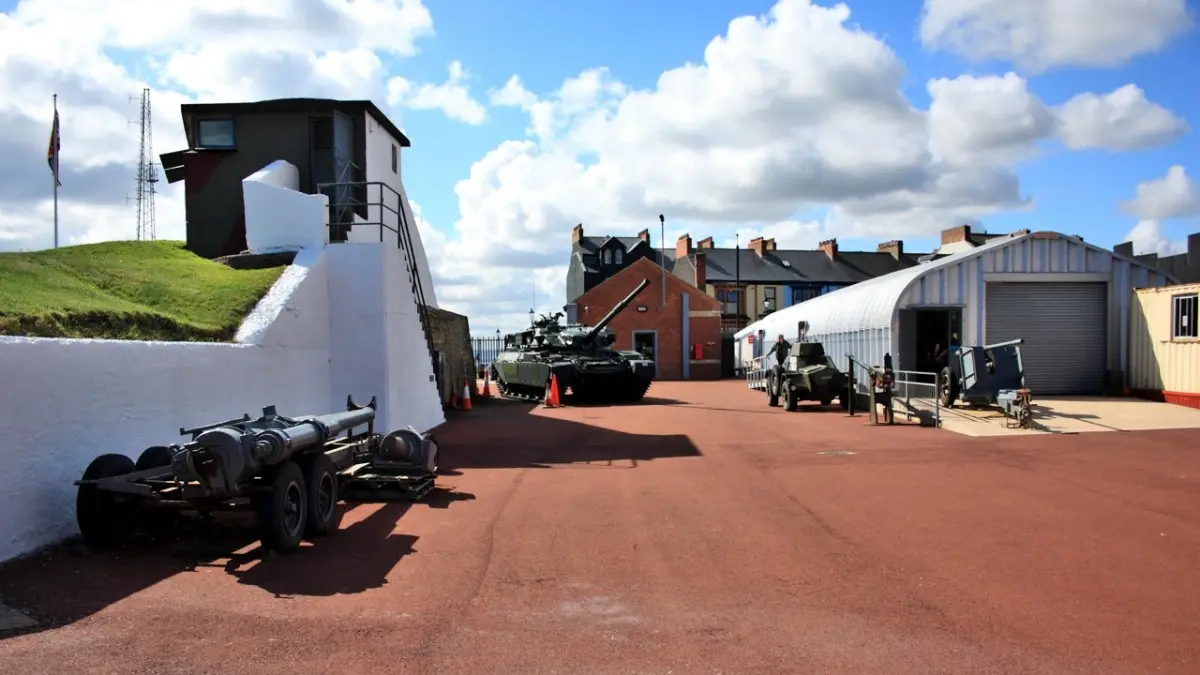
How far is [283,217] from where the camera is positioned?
14.0 metres

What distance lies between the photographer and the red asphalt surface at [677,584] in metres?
4.70

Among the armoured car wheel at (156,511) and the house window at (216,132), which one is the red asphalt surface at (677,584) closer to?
the armoured car wheel at (156,511)

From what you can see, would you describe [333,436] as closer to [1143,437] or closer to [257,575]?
[257,575]

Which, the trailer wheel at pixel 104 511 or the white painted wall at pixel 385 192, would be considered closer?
the trailer wheel at pixel 104 511

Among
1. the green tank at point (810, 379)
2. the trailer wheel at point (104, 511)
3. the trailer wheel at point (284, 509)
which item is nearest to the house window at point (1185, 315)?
the green tank at point (810, 379)

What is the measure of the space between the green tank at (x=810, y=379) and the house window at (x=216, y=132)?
1374 cm

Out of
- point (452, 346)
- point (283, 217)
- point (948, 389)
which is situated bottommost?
point (948, 389)

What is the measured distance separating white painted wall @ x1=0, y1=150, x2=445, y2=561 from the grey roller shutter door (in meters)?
14.0

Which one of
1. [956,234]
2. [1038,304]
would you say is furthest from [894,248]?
[1038,304]

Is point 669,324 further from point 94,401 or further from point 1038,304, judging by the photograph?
point 94,401

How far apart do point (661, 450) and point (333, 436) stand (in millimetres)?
6325

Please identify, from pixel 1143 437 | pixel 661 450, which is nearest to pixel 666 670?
pixel 661 450

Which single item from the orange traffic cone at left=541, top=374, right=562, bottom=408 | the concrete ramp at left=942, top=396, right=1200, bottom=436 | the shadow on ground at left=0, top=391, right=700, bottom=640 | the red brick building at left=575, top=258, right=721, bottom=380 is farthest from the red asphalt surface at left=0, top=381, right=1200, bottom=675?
the red brick building at left=575, top=258, right=721, bottom=380

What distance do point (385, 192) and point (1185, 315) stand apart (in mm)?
17448
